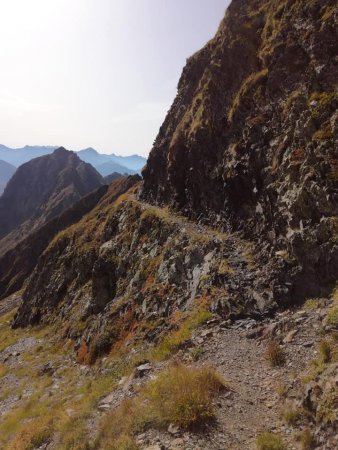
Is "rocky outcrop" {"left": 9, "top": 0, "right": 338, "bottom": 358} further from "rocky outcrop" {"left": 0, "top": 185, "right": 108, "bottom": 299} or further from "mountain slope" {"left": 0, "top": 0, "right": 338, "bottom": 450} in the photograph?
"rocky outcrop" {"left": 0, "top": 185, "right": 108, "bottom": 299}

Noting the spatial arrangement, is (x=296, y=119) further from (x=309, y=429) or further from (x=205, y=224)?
→ (x=309, y=429)

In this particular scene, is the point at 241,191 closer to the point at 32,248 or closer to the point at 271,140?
the point at 271,140

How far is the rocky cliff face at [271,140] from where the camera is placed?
19141mm

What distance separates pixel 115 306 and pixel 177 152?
1809cm

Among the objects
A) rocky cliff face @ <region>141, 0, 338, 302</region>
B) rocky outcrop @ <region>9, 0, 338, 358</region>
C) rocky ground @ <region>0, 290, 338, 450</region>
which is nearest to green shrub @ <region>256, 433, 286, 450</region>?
rocky ground @ <region>0, 290, 338, 450</region>

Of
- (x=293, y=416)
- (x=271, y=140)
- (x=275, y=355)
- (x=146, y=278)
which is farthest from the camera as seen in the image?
(x=146, y=278)

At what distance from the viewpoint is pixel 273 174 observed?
78.3ft

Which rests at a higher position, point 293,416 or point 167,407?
point 293,416

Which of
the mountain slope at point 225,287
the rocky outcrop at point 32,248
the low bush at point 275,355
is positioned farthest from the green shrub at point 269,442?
the rocky outcrop at point 32,248

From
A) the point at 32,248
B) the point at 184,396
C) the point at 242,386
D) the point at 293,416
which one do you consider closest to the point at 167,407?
the point at 184,396

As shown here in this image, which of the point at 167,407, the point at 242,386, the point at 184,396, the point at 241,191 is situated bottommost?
the point at 242,386

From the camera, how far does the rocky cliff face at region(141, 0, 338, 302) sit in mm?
19141

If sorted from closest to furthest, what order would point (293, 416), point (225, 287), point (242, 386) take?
point (293, 416)
point (242, 386)
point (225, 287)

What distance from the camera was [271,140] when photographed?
82.5ft
